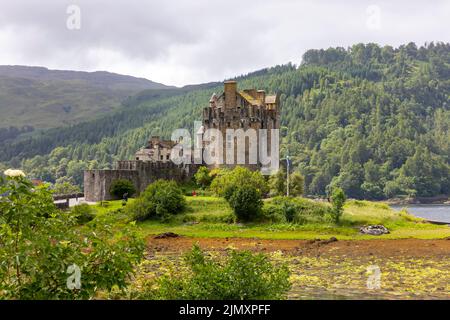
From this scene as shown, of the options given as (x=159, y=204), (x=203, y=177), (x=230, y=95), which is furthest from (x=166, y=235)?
(x=230, y=95)

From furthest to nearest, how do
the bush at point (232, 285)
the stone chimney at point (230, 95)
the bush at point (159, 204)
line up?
the stone chimney at point (230, 95)
the bush at point (159, 204)
the bush at point (232, 285)

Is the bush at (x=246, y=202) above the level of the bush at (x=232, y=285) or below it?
Result: below

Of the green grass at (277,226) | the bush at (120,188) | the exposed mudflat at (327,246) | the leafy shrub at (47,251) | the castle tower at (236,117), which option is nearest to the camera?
the leafy shrub at (47,251)

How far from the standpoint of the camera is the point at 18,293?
19688mm

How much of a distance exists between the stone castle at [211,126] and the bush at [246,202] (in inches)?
803

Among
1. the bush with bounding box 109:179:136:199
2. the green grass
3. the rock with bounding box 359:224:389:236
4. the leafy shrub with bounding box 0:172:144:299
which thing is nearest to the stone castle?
the bush with bounding box 109:179:136:199

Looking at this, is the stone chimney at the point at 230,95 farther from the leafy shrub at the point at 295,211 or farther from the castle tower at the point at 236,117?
the leafy shrub at the point at 295,211

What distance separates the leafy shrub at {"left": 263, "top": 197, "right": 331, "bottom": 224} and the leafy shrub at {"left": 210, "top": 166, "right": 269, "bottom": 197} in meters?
3.22

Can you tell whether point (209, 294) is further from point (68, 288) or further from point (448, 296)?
point (448, 296)

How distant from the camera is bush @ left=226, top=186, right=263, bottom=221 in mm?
76500

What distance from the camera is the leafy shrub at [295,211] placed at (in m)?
76.7

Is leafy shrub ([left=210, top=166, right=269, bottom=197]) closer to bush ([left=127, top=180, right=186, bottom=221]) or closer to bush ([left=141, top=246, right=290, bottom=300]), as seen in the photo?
bush ([left=127, top=180, right=186, bottom=221])

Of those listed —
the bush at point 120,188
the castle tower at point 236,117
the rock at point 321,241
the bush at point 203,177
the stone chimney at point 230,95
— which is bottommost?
the rock at point 321,241

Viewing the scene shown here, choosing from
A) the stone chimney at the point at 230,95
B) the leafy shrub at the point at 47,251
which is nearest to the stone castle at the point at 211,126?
the stone chimney at the point at 230,95
